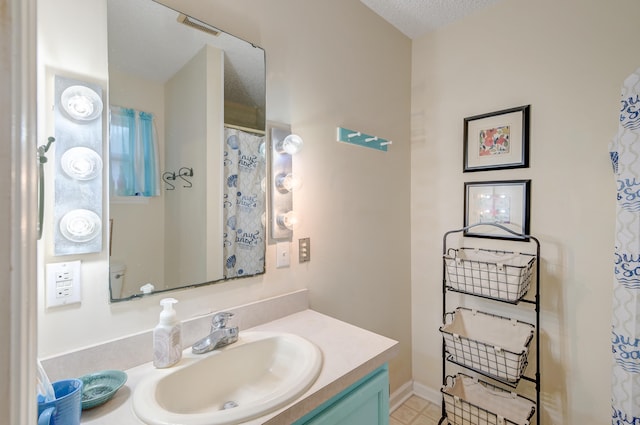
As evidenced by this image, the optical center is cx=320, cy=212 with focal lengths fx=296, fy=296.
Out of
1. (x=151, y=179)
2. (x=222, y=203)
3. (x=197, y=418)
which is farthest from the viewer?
(x=222, y=203)

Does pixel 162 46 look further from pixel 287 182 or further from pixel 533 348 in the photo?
pixel 533 348

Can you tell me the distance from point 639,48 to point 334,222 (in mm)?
1601

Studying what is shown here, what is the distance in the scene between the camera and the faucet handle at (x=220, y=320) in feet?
3.38

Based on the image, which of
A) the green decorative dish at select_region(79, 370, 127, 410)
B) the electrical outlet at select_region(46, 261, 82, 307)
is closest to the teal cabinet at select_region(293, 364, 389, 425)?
the green decorative dish at select_region(79, 370, 127, 410)

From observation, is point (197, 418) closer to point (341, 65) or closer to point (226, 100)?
point (226, 100)

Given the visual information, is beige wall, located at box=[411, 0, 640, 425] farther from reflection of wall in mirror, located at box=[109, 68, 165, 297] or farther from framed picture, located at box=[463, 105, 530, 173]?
reflection of wall in mirror, located at box=[109, 68, 165, 297]

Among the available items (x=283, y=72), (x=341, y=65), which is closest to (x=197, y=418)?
(x=283, y=72)

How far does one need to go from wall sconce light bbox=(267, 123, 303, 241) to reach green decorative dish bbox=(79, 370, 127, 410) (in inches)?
27.6

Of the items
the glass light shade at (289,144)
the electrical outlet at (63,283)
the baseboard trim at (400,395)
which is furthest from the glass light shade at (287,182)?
the baseboard trim at (400,395)

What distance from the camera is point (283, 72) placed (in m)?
1.34

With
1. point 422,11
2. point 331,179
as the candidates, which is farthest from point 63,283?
point 422,11

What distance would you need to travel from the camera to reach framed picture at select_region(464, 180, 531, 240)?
5.41 ft

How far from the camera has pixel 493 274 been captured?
5.05ft

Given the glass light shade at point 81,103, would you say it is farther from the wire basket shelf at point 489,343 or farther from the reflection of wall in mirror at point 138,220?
the wire basket shelf at point 489,343
